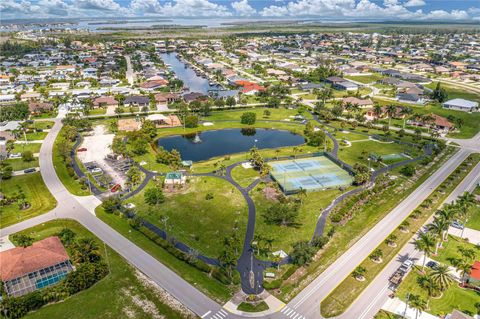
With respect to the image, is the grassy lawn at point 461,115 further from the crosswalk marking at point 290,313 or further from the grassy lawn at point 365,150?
the crosswalk marking at point 290,313

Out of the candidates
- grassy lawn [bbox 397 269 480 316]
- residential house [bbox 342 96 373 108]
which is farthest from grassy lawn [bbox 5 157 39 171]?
residential house [bbox 342 96 373 108]

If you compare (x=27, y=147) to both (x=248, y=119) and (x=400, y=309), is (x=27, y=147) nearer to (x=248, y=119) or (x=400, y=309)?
(x=248, y=119)

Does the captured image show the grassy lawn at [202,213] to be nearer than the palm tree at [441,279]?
No

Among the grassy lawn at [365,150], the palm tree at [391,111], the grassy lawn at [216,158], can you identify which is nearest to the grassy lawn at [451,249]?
the grassy lawn at [365,150]

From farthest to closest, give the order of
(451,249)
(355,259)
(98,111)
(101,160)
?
1. (98,111)
2. (101,160)
3. (451,249)
4. (355,259)

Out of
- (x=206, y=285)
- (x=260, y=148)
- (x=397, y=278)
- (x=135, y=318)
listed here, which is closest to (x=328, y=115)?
(x=260, y=148)

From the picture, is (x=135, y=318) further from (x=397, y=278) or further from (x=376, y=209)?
(x=376, y=209)

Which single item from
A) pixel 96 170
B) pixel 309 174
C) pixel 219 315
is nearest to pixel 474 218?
pixel 309 174
